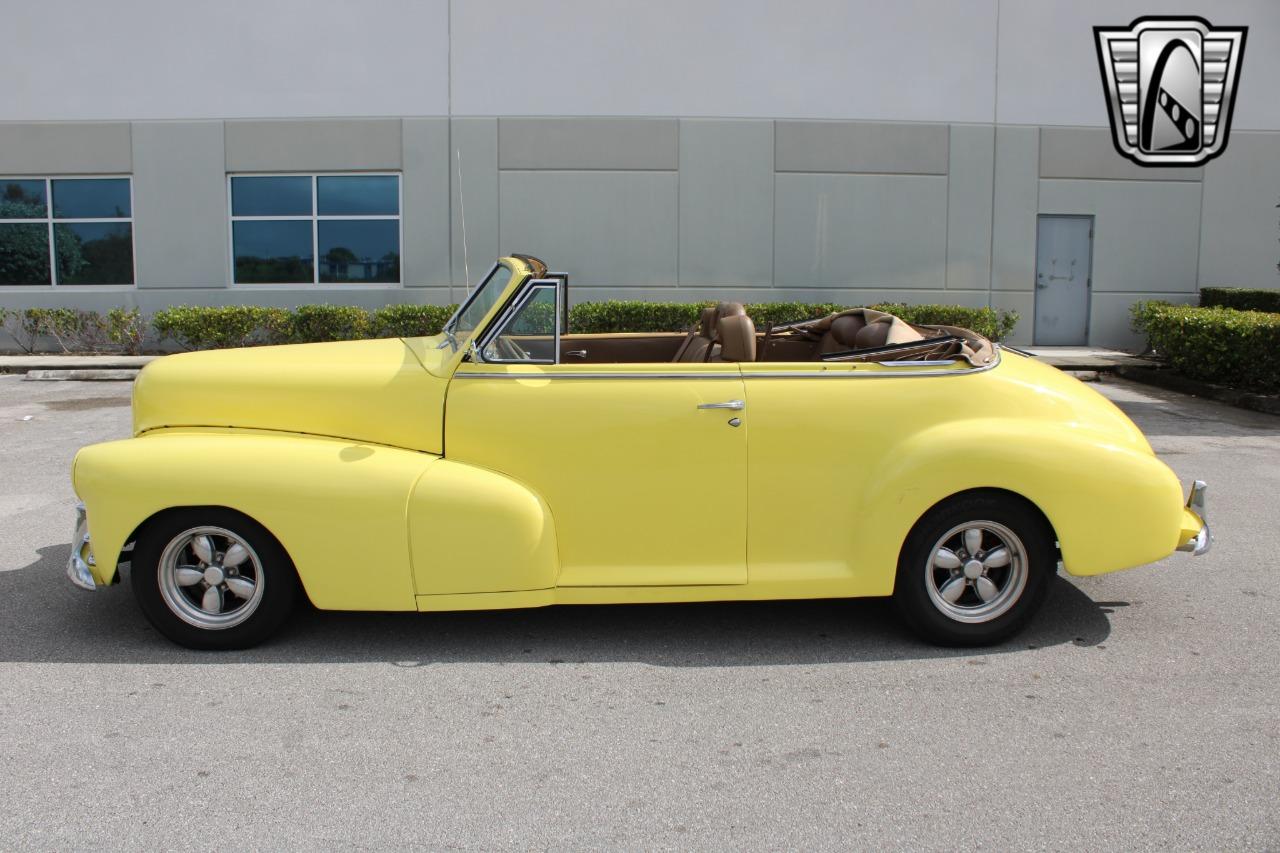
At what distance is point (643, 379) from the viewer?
473 cm

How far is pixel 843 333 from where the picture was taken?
5.60 metres

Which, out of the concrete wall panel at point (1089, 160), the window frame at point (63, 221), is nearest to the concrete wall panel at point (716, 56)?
the concrete wall panel at point (1089, 160)

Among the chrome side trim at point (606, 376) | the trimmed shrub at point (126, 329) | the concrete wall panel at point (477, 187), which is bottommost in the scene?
the trimmed shrub at point (126, 329)

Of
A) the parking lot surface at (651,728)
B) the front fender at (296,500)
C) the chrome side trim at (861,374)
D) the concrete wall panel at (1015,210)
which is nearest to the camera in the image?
the parking lot surface at (651,728)

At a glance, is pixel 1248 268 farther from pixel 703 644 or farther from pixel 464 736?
pixel 464 736

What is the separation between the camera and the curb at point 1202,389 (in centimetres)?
1261

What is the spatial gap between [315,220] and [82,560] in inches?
575

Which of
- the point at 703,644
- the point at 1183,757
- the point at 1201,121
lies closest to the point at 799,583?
the point at 703,644

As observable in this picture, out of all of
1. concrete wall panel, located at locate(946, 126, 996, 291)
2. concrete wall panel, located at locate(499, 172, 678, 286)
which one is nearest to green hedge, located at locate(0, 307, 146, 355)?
concrete wall panel, located at locate(499, 172, 678, 286)

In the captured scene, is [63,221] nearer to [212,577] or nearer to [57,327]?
[57,327]

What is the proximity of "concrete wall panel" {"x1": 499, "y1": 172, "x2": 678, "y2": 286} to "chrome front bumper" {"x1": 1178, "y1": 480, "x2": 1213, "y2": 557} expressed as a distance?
1345cm

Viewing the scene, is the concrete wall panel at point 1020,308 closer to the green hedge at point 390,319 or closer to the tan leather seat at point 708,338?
the green hedge at point 390,319

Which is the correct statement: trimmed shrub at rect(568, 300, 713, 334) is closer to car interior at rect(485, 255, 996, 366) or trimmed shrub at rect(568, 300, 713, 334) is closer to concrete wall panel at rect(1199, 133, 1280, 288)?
concrete wall panel at rect(1199, 133, 1280, 288)

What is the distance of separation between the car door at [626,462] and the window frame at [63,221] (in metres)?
16.2
